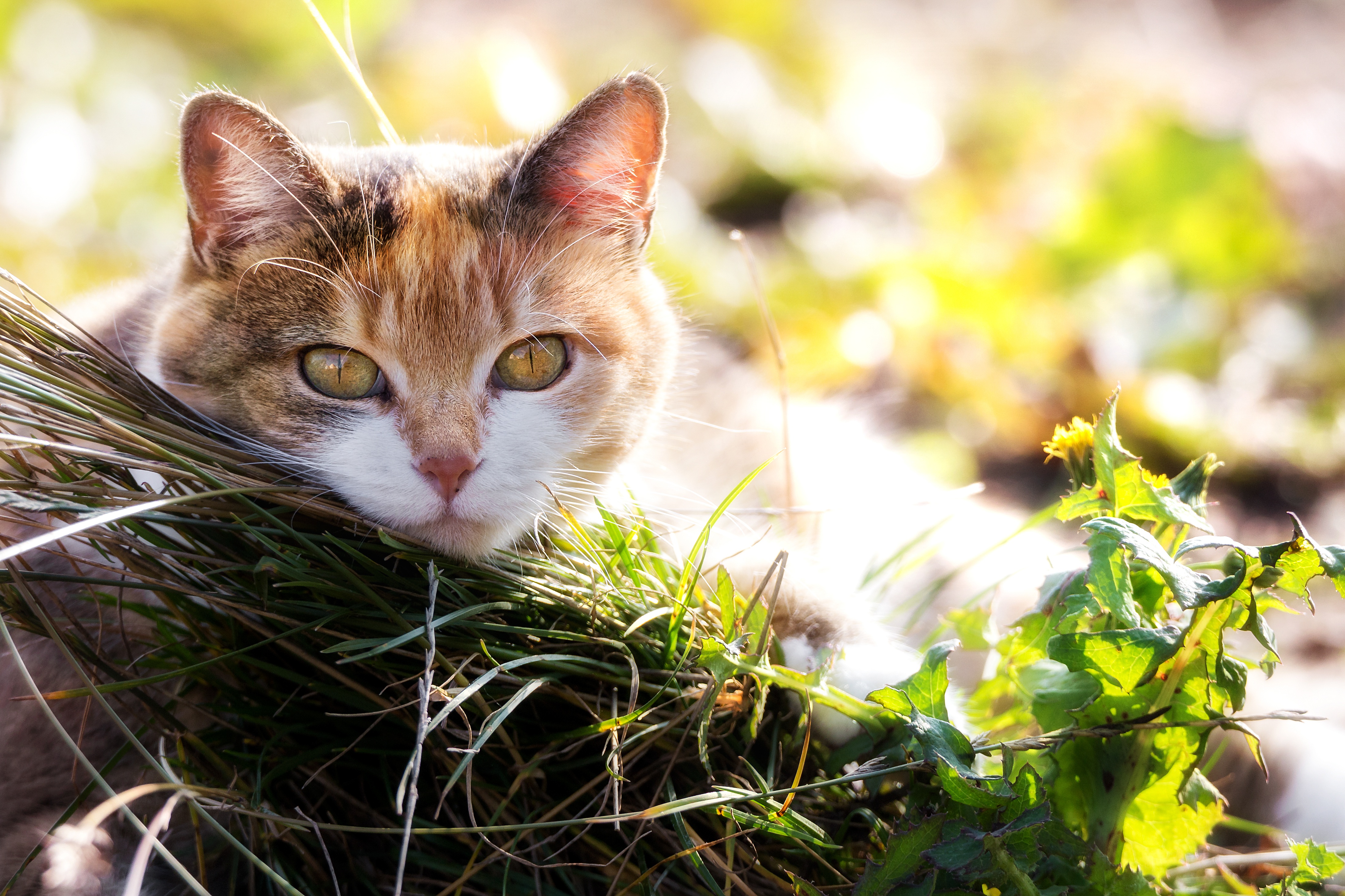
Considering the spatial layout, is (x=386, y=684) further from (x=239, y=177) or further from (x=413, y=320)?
(x=239, y=177)

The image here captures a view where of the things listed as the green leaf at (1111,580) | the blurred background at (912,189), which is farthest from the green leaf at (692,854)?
the blurred background at (912,189)

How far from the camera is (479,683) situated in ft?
3.03

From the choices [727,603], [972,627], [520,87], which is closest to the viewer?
[727,603]

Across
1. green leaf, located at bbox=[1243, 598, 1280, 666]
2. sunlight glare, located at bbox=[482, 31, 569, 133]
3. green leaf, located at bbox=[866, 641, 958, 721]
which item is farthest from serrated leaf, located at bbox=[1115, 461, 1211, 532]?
sunlight glare, located at bbox=[482, 31, 569, 133]

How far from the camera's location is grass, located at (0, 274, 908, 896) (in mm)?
1003

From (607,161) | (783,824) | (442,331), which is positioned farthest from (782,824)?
(607,161)

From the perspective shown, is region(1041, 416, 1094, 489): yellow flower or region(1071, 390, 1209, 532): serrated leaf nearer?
region(1071, 390, 1209, 532): serrated leaf

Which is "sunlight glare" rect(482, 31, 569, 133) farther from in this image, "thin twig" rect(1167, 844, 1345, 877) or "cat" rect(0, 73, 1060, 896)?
"thin twig" rect(1167, 844, 1345, 877)

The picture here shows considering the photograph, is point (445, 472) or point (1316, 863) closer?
point (1316, 863)

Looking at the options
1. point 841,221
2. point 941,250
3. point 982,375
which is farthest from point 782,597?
point 841,221

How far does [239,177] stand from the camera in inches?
47.3

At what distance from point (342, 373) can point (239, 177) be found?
0.31 m

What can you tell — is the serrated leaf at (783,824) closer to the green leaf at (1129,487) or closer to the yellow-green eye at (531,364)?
the green leaf at (1129,487)

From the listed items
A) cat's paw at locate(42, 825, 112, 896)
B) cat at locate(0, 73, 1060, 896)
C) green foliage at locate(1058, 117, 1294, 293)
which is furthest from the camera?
green foliage at locate(1058, 117, 1294, 293)
